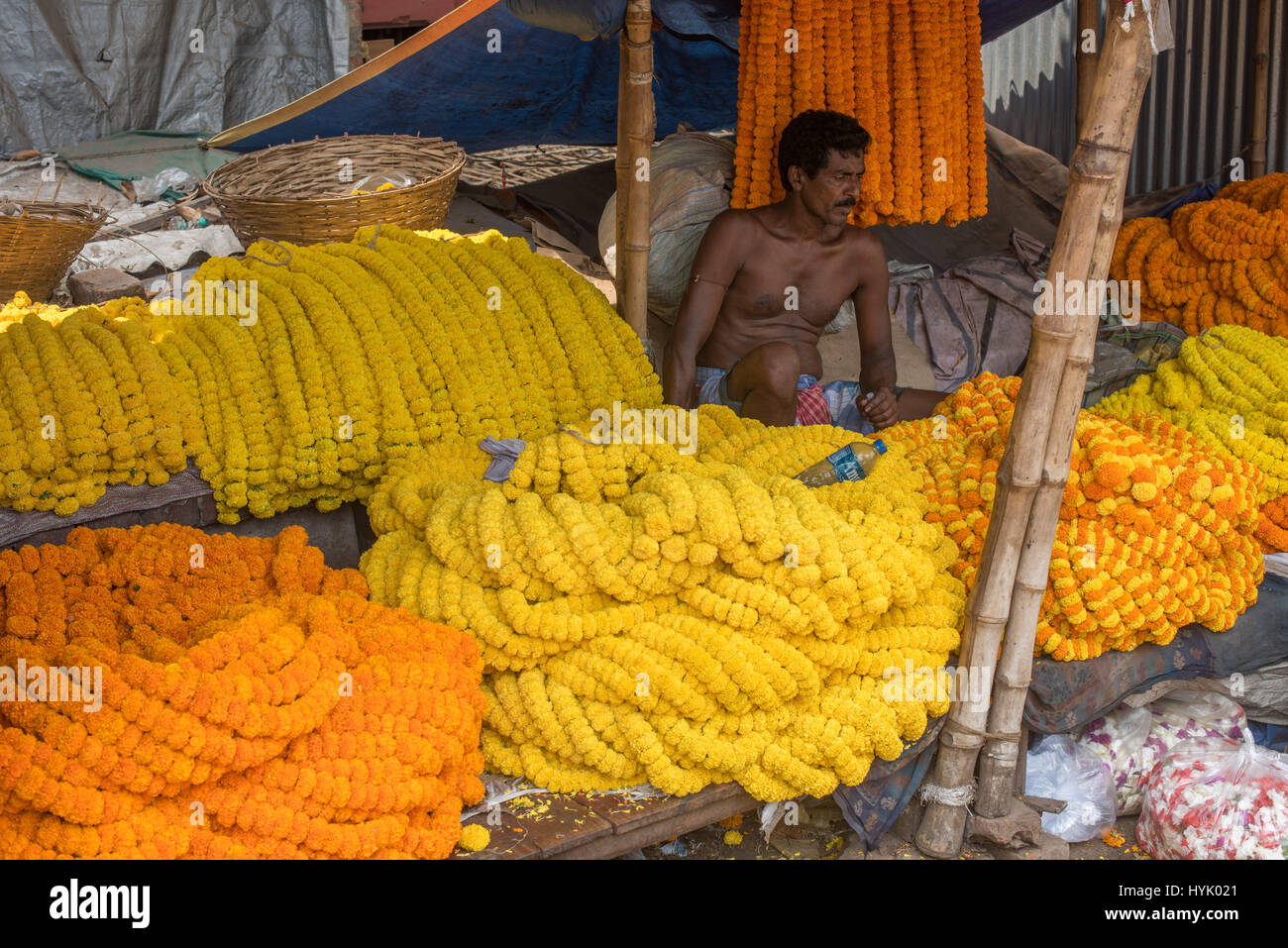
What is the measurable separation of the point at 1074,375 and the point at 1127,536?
53cm

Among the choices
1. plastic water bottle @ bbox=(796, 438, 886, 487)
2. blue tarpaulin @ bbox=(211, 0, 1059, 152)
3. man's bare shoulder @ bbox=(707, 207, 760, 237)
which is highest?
blue tarpaulin @ bbox=(211, 0, 1059, 152)

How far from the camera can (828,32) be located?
12.0ft

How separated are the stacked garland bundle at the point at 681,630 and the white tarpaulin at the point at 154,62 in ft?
20.1

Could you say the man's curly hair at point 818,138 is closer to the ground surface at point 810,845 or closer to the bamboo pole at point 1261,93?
the ground surface at point 810,845

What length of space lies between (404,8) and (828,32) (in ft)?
18.2

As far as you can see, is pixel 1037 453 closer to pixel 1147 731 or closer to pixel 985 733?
pixel 985 733

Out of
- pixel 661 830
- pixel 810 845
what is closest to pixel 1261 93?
pixel 810 845

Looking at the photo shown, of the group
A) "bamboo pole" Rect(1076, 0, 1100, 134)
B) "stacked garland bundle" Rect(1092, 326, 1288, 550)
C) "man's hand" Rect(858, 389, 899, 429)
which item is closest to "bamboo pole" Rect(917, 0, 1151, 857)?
"stacked garland bundle" Rect(1092, 326, 1288, 550)

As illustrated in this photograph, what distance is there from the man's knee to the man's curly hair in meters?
0.55

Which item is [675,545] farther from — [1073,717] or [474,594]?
[1073,717]

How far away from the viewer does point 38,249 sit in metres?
4.14

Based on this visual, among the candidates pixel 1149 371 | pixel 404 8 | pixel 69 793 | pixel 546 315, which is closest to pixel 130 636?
pixel 69 793

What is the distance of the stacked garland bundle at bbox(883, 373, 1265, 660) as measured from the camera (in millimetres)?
2621

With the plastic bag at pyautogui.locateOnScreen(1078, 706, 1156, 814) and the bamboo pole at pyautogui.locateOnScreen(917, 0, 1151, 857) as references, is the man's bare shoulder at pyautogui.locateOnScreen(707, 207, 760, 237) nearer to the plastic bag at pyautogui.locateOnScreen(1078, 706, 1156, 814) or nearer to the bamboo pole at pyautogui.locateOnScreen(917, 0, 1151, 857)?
the bamboo pole at pyautogui.locateOnScreen(917, 0, 1151, 857)
